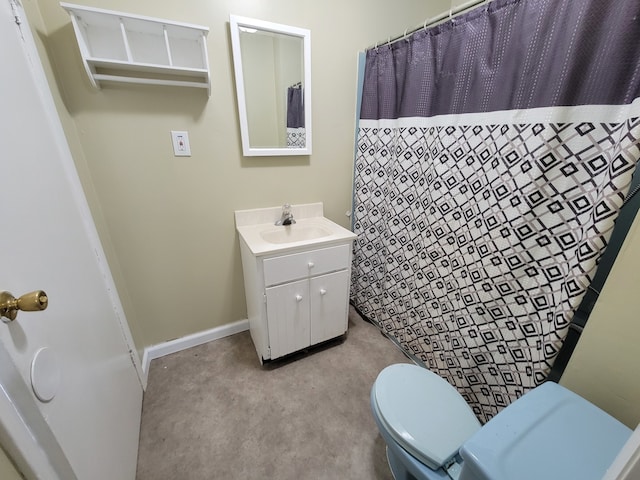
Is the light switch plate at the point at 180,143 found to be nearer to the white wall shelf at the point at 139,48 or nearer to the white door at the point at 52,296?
the white wall shelf at the point at 139,48

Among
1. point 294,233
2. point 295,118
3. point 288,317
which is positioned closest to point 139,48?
point 295,118

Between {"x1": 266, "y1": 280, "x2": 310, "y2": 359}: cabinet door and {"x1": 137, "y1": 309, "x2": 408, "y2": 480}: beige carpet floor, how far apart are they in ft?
0.54

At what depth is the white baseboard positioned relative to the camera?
5.20 feet

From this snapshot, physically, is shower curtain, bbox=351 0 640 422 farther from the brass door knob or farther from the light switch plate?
the brass door knob

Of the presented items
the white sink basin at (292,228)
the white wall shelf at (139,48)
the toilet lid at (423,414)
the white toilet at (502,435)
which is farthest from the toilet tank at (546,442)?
the white wall shelf at (139,48)

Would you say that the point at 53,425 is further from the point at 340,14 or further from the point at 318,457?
the point at 340,14

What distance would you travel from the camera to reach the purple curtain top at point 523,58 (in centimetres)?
73

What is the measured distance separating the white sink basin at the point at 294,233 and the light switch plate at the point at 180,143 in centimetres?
60

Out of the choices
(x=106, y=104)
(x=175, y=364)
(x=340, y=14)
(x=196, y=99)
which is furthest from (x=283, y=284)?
(x=340, y=14)

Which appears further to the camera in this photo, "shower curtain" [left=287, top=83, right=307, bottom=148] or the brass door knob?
"shower curtain" [left=287, top=83, right=307, bottom=148]

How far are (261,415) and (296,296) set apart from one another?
2.00 feet

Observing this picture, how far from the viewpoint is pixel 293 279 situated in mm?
1384

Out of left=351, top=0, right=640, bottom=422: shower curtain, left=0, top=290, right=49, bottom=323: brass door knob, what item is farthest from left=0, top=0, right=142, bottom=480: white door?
left=351, top=0, right=640, bottom=422: shower curtain

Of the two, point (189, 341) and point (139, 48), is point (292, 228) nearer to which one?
point (189, 341)
